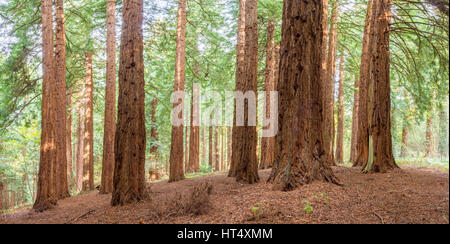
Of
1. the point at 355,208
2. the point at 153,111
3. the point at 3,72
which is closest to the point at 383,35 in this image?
the point at 355,208

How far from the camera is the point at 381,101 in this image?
294 inches

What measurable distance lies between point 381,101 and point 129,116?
674cm

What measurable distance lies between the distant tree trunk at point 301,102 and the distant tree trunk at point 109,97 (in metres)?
7.27

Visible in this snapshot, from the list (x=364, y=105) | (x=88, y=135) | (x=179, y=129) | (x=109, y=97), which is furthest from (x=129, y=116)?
(x=88, y=135)

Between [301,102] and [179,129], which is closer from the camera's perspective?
[301,102]

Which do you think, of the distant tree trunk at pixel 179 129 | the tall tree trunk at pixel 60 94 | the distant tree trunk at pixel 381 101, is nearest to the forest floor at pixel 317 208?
the distant tree trunk at pixel 381 101

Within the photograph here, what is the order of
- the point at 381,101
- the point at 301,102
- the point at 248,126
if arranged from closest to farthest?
1. the point at 301,102
2. the point at 381,101
3. the point at 248,126

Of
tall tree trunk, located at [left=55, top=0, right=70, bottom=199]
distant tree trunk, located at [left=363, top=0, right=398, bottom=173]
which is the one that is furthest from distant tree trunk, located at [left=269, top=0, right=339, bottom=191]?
tall tree trunk, located at [left=55, top=0, right=70, bottom=199]

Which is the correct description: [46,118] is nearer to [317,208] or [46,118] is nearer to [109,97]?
[109,97]

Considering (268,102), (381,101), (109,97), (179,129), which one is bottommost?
(179,129)

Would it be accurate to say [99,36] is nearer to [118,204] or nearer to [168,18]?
[168,18]

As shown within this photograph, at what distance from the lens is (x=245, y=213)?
3828 mm

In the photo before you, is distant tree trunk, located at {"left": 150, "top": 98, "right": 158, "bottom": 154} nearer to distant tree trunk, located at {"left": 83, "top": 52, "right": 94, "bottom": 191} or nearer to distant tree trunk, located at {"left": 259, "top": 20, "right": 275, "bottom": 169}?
distant tree trunk, located at {"left": 83, "top": 52, "right": 94, "bottom": 191}

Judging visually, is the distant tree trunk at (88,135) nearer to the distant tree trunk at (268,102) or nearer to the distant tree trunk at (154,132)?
the distant tree trunk at (154,132)
